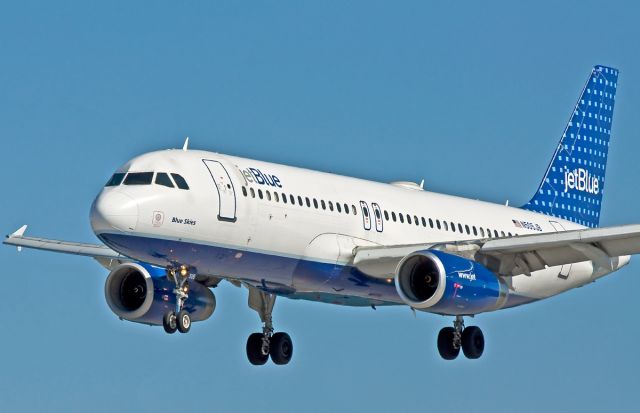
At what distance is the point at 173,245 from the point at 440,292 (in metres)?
8.43

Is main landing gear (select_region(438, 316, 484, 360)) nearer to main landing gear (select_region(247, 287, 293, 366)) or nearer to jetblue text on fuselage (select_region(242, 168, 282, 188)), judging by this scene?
main landing gear (select_region(247, 287, 293, 366))

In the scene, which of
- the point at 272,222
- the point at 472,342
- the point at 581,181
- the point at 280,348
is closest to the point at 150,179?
the point at 272,222

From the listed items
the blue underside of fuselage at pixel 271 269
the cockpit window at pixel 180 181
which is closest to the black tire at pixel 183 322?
the blue underside of fuselage at pixel 271 269

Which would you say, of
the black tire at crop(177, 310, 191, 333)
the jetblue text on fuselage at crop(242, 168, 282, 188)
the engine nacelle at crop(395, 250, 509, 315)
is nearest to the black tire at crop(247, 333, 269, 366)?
the engine nacelle at crop(395, 250, 509, 315)

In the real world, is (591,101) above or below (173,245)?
above

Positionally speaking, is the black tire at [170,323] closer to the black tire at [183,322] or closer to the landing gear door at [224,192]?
the black tire at [183,322]

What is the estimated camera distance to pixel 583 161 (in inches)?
2744

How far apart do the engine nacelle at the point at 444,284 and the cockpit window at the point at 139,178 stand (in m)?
8.46

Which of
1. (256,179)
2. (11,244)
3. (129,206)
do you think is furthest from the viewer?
(11,244)

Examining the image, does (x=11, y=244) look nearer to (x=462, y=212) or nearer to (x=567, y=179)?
(x=462, y=212)

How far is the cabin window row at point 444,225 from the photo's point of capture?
56.9 meters

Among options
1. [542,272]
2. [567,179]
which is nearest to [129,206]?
[542,272]

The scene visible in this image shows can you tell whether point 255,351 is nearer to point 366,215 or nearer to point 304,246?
point 366,215

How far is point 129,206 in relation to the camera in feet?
159
